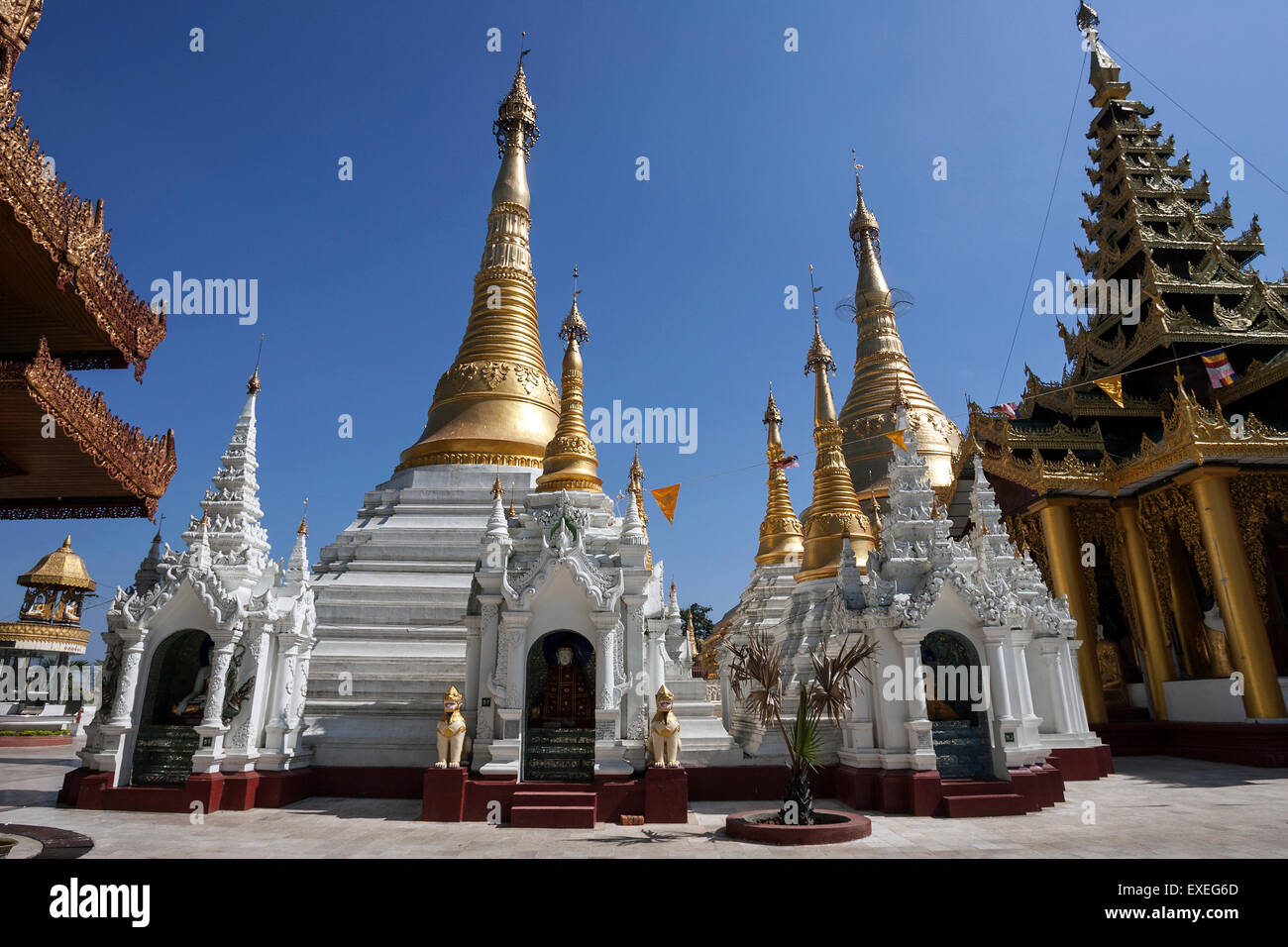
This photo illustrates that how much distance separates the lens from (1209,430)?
16.3 m

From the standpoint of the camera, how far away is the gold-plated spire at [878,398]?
29531mm

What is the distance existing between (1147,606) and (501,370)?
1861 cm

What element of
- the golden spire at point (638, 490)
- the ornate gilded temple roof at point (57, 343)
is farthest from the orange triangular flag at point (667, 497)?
the ornate gilded temple roof at point (57, 343)

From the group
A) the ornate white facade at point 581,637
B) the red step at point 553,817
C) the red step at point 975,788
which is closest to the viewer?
the red step at point 553,817

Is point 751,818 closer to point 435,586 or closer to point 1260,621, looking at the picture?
point 435,586

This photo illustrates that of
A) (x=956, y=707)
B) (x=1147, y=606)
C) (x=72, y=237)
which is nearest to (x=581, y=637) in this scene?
(x=956, y=707)

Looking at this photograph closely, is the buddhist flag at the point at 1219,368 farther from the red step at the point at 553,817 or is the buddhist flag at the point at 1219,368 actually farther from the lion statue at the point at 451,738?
the lion statue at the point at 451,738

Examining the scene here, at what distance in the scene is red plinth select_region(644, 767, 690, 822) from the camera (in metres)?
10.0

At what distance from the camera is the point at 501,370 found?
74.0ft

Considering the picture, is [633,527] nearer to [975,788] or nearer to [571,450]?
[571,450]

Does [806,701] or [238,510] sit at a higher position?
[238,510]

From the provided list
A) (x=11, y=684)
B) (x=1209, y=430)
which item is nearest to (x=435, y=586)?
(x=1209, y=430)

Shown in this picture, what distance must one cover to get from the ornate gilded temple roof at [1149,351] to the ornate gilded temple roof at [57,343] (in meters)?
19.0
